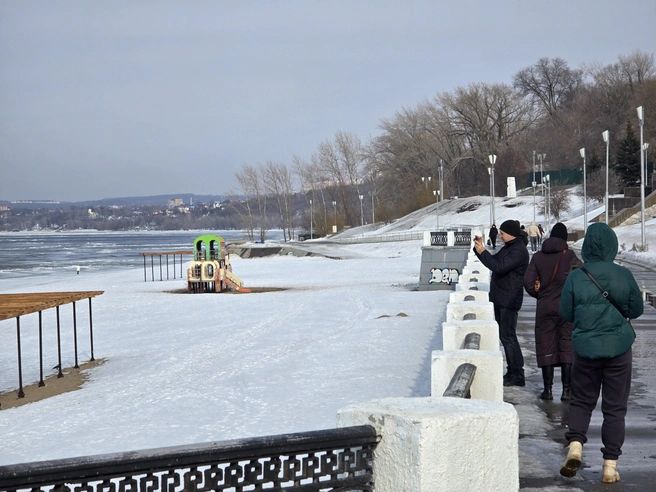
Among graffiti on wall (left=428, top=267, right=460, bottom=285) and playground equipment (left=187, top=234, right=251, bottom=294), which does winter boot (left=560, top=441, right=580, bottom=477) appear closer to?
graffiti on wall (left=428, top=267, right=460, bottom=285)

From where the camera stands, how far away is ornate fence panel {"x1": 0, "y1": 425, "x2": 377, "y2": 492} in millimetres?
3082

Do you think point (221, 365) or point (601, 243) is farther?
point (221, 365)

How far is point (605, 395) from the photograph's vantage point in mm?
5832

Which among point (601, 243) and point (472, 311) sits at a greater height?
point (601, 243)

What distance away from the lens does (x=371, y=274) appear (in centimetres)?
4259

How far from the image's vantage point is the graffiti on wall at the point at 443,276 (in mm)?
29891

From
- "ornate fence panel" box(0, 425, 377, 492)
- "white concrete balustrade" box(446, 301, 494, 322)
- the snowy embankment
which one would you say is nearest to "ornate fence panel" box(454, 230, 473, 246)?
the snowy embankment

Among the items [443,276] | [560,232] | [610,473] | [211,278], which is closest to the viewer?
[610,473]

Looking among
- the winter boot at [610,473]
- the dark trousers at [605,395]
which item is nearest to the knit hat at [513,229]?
the dark trousers at [605,395]

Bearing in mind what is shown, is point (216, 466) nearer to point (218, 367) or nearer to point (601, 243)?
point (601, 243)

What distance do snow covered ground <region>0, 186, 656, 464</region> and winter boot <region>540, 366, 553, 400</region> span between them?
852 mm

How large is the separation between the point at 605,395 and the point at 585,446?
986 mm

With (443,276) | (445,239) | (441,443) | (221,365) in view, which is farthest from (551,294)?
(445,239)

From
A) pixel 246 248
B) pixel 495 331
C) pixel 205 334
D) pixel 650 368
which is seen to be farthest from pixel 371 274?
pixel 246 248
